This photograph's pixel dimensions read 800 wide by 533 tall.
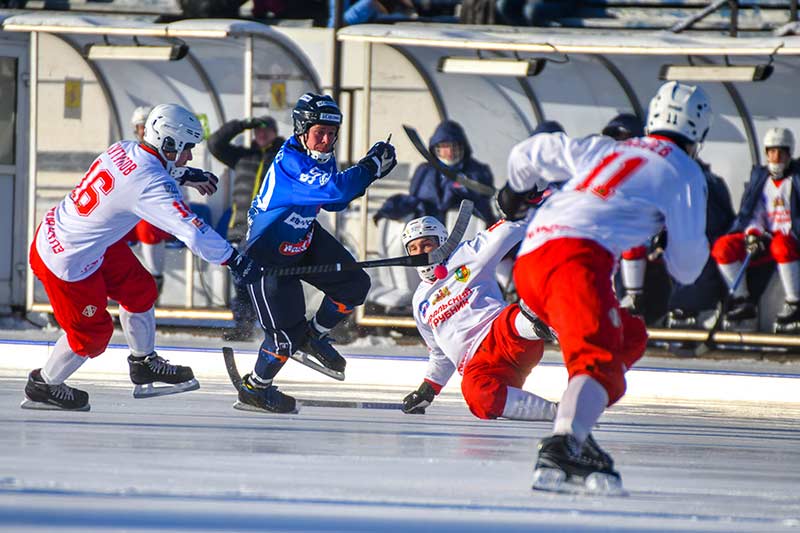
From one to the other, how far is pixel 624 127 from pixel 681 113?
4903 millimetres

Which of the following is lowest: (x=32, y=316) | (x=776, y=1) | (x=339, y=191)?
(x=32, y=316)

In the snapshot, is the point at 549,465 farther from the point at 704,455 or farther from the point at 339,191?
the point at 339,191

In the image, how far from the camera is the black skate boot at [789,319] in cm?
885

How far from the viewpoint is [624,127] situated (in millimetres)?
8984

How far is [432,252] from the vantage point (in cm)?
591

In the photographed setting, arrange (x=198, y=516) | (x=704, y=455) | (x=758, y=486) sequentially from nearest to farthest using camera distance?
(x=198, y=516), (x=758, y=486), (x=704, y=455)

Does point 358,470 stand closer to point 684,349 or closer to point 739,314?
point 684,349

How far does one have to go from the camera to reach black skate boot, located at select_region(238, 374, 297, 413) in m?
5.91

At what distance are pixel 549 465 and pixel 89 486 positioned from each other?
1.25 m

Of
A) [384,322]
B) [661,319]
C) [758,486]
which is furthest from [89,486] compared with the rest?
[661,319]

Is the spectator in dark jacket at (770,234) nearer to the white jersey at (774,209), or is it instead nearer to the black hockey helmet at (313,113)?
the white jersey at (774,209)

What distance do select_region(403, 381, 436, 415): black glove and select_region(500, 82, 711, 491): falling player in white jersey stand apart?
178 centimetres

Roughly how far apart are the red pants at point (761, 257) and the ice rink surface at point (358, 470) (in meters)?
2.60

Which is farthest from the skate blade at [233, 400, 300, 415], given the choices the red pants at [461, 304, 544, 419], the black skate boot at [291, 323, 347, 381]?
the red pants at [461, 304, 544, 419]
